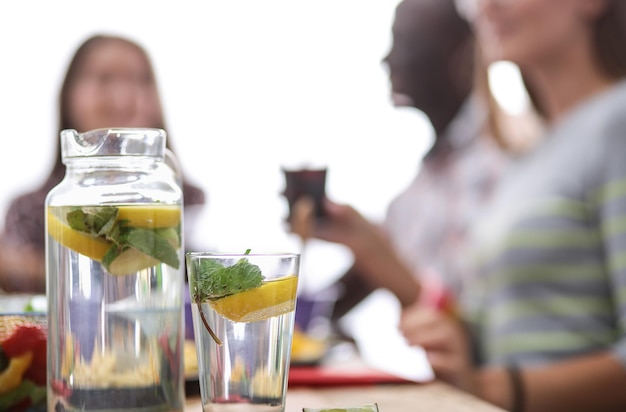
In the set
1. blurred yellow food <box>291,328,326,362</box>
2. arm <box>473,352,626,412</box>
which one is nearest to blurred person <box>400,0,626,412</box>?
arm <box>473,352,626,412</box>

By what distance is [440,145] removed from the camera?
3461 mm

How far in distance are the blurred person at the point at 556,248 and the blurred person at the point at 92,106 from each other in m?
1.56

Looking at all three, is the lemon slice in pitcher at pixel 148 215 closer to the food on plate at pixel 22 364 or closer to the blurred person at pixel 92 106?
the food on plate at pixel 22 364

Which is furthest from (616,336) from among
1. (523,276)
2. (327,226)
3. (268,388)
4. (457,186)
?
(457,186)

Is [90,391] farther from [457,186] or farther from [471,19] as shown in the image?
[471,19]

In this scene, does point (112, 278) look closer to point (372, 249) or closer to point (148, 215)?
point (148, 215)

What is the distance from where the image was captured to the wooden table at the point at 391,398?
909mm

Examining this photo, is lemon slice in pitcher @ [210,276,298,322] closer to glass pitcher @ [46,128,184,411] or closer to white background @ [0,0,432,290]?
glass pitcher @ [46,128,184,411]

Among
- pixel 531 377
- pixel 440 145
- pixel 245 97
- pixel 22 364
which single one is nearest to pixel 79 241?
pixel 22 364

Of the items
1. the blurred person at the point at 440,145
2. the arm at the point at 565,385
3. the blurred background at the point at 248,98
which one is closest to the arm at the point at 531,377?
the arm at the point at 565,385

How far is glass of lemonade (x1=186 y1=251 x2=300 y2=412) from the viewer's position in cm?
67

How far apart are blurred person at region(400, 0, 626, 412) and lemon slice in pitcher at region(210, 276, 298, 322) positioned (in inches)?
34.1

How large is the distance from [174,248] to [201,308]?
3.0 inches

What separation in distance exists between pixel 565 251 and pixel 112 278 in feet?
3.77
